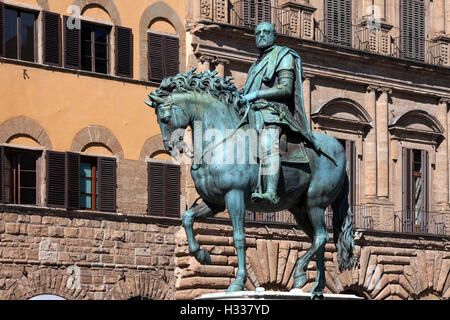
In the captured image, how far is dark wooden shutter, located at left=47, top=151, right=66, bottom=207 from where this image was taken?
2675cm

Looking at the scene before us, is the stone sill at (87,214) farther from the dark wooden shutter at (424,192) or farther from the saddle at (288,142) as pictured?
the saddle at (288,142)

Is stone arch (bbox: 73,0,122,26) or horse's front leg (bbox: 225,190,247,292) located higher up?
stone arch (bbox: 73,0,122,26)

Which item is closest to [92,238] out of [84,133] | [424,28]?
[84,133]

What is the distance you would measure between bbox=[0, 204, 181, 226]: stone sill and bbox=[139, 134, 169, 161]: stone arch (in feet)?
4.27

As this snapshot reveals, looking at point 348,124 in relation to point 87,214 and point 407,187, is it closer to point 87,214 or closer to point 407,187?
point 407,187

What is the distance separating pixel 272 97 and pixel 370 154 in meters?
19.7

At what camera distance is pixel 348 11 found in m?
33.6

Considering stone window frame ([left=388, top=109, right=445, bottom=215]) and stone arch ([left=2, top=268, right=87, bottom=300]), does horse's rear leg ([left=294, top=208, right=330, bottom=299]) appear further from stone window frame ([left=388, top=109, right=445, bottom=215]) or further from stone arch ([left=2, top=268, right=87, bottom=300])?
stone window frame ([left=388, top=109, right=445, bottom=215])

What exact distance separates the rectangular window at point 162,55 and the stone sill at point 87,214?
3.03 metres

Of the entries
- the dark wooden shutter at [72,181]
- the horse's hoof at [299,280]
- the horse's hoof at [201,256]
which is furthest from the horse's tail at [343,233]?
the dark wooden shutter at [72,181]

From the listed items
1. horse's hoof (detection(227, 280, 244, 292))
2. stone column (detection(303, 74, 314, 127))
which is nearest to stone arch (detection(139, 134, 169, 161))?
stone column (detection(303, 74, 314, 127))

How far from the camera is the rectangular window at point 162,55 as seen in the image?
1141 inches

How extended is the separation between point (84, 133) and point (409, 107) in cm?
1017
